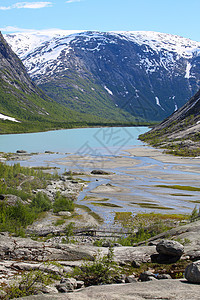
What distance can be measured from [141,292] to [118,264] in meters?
4.92

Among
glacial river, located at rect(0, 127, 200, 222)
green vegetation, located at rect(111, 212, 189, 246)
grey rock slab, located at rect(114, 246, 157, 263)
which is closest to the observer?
grey rock slab, located at rect(114, 246, 157, 263)

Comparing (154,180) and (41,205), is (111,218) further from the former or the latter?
(154,180)

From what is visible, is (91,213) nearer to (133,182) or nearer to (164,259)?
(133,182)

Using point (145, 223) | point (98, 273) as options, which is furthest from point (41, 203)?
point (98, 273)

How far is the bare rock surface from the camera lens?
12.1m

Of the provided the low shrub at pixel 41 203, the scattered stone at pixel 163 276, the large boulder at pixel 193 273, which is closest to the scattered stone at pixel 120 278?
the scattered stone at pixel 163 276

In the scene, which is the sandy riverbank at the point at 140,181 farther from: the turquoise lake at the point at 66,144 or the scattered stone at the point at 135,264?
the scattered stone at the point at 135,264

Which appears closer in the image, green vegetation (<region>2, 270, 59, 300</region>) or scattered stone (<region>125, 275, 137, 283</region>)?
green vegetation (<region>2, 270, 59, 300</region>)

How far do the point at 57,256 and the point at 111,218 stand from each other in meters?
18.1

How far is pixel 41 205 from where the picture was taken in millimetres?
38906

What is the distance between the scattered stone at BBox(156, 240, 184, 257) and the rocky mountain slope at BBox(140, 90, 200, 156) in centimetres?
7151

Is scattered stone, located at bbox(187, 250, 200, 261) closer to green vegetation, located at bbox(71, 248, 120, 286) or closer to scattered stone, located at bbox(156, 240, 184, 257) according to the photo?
scattered stone, located at bbox(156, 240, 184, 257)

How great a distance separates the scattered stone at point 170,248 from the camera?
682 inches

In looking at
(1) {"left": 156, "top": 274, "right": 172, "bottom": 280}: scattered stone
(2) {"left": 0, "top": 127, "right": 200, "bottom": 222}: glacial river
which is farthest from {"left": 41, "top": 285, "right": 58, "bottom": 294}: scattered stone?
(2) {"left": 0, "top": 127, "right": 200, "bottom": 222}: glacial river
